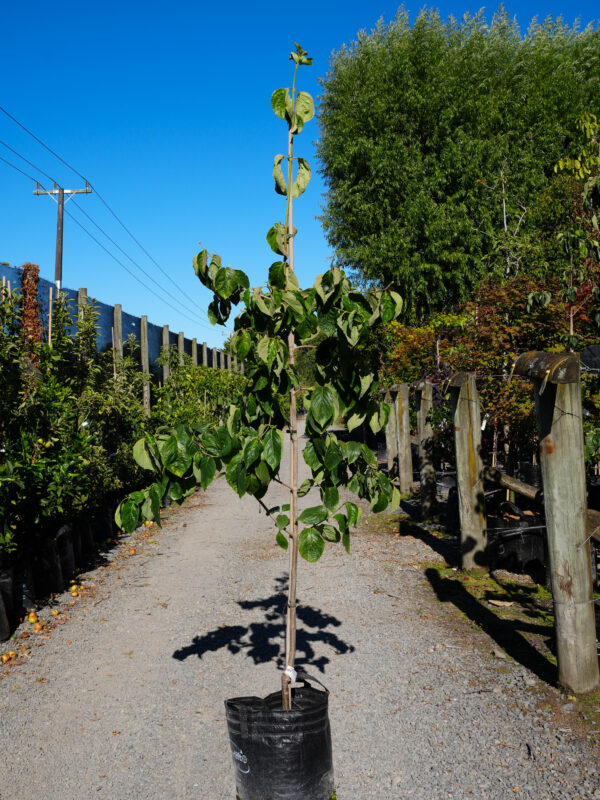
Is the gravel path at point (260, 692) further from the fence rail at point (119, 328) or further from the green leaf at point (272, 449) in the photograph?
the fence rail at point (119, 328)

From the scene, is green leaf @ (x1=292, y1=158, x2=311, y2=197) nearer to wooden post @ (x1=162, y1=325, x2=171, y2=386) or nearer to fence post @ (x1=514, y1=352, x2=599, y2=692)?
fence post @ (x1=514, y1=352, x2=599, y2=692)

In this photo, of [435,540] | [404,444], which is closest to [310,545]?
[435,540]

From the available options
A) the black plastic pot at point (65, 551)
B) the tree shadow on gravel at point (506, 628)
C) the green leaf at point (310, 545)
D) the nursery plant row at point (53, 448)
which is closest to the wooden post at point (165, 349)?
the nursery plant row at point (53, 448)

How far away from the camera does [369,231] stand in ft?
67.4

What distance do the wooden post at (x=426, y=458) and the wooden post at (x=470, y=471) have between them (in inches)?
96.4

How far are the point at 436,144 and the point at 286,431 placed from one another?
64.6ft

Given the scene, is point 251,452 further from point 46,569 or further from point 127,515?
point 46,569

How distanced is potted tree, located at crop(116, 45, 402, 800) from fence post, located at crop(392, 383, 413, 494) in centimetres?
811

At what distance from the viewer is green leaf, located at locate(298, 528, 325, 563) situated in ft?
7.68

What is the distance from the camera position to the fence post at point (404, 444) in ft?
35.0

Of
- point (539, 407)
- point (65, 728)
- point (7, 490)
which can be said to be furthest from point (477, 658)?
point (7, 490)

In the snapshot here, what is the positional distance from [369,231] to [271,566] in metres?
15.7

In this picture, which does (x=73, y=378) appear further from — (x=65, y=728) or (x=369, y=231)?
(x=369, y=231)

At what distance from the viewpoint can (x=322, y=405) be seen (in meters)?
2.42
